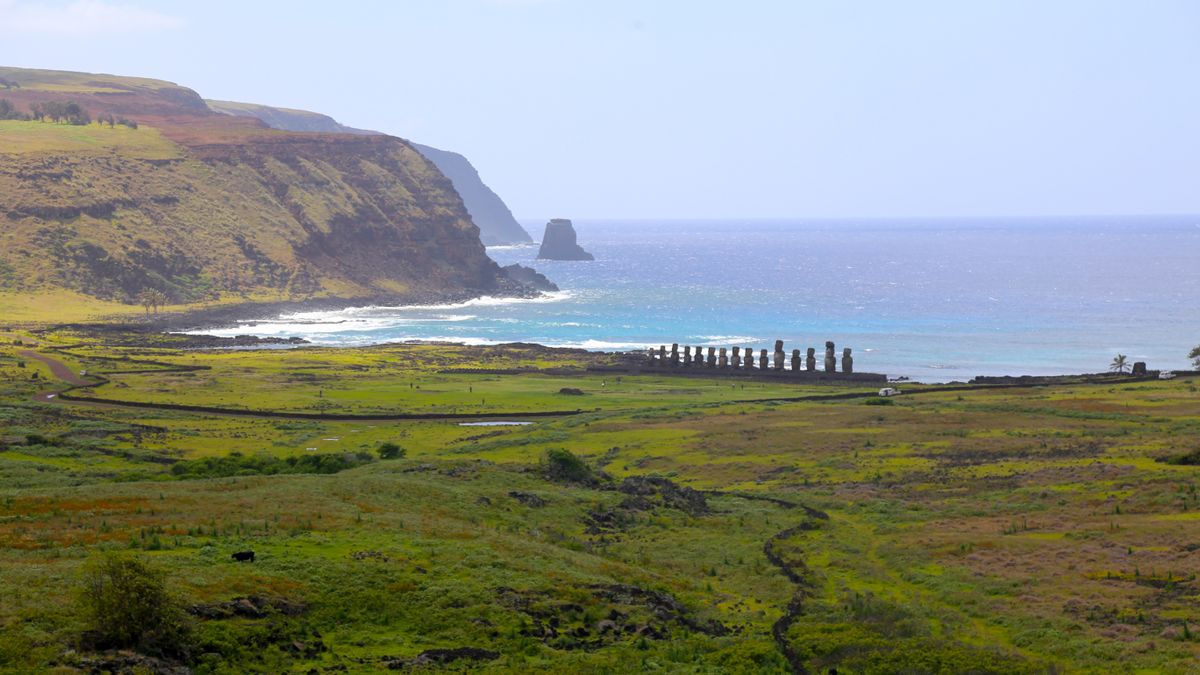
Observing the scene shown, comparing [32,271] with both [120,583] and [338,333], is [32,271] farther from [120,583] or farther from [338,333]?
[120,583]

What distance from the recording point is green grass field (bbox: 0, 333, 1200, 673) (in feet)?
95.7

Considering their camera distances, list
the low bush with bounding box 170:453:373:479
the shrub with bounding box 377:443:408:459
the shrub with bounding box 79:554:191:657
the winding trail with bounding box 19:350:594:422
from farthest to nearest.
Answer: the winding trail with bounding box 19:350:594:422 < the shrub with bounding box 377:443:408:459 < the low bush with bounding box 170:453:373:479 < the shrub with bounding box 79:554:191:657

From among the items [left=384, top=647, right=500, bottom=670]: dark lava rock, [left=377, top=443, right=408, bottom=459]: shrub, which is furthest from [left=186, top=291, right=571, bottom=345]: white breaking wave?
[left=384, top=647, right=500, bottom=670]: dark lava rock

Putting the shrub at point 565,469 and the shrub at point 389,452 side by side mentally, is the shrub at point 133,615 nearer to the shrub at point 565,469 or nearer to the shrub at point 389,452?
the shrub at point 565,469

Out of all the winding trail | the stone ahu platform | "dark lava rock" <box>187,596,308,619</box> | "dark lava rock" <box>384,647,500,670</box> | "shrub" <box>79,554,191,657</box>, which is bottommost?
the winding trail

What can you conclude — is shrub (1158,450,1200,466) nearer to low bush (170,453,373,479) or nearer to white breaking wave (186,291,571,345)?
low bush (170,453,373,479)

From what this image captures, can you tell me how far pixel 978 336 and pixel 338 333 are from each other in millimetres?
79038

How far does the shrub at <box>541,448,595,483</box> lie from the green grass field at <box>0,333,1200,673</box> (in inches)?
30.1

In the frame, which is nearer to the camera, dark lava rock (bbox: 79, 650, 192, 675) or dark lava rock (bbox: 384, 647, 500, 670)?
dark lava rock (bbox: 79, 650, 192, 675)

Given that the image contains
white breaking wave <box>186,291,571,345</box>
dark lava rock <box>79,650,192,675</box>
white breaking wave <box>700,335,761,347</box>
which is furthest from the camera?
white breaking wave <box>186,291,571,345</box>

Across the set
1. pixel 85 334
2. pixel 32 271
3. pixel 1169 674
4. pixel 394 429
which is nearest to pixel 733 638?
pixel 1169 674

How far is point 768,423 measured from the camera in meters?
73.8

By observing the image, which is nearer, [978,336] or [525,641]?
[525,641]

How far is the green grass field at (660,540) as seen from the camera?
95.7 feet
